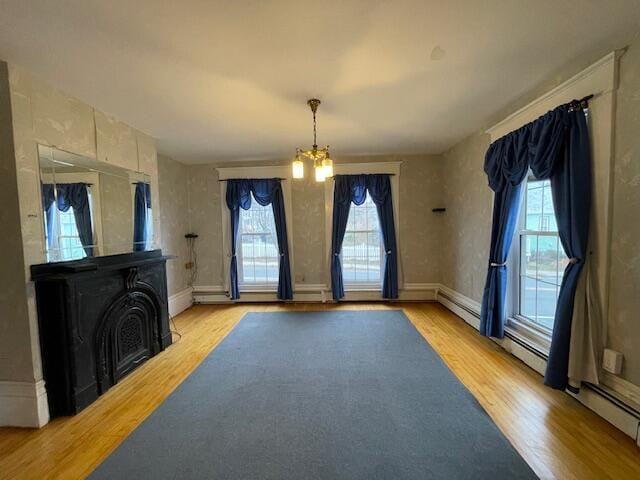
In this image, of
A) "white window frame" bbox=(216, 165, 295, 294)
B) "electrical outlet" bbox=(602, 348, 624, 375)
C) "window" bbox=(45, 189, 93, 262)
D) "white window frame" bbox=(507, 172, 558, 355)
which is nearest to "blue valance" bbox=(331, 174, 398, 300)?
"white window frame" bbox=(216, 165, 295, 294)

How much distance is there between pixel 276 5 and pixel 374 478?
2554 mm

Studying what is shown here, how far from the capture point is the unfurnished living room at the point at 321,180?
1.59 m

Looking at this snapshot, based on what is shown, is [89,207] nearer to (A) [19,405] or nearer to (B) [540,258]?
(A) [19,405]

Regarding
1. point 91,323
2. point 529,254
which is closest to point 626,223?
point 529,254

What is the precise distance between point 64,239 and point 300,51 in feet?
7.69

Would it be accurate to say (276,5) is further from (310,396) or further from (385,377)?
(385,377)

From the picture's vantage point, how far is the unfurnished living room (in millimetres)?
1586

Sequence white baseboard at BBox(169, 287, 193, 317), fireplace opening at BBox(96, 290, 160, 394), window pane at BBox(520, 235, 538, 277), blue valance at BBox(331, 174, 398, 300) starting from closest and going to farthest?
fireplace opening at BBox(96, 290, 160, 394) < window pane at BBox(520, 235, 538, 277) < white baseboard at BBox(169, 287, 193, 317) < blue valance at BBox(331, 174, 398, 300)

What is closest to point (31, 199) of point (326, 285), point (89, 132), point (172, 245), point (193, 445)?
point (89, 132)

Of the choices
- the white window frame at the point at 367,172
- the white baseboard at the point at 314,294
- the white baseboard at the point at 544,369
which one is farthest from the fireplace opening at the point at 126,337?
the white baseboard at the point at 544,369

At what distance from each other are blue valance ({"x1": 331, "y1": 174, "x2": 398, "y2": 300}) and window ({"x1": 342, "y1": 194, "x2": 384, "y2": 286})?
0.18 metres

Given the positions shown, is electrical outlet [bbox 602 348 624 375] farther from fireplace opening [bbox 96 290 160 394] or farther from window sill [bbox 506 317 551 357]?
fireplace opening [bbox 96 290 160 394]

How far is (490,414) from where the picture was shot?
6.51 feet

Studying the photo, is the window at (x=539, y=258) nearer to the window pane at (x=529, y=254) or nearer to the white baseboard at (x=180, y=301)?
the window pane at (x=529, y=254)
